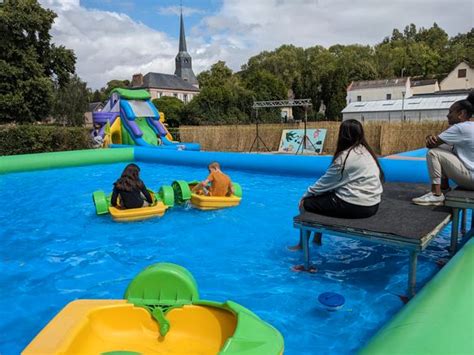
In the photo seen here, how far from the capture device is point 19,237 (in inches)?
217

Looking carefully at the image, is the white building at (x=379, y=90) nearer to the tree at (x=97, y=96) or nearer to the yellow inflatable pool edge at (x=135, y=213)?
the yellow inflatable pool edge at (x=135, y=213)

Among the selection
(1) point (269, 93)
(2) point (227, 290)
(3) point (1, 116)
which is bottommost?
(2) point (227, 290)

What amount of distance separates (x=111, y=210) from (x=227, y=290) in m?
2.84

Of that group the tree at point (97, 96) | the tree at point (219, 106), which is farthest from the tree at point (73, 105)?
the tree at point (97, 96)

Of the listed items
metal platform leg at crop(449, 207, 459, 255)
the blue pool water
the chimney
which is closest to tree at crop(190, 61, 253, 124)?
the blue pool water

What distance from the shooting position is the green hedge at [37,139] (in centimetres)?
1423

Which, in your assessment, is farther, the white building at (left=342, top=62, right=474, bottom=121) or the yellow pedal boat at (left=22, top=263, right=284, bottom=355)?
the white building at (left=342, top=62, right=474, bottom=121)

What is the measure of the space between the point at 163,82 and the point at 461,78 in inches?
1672

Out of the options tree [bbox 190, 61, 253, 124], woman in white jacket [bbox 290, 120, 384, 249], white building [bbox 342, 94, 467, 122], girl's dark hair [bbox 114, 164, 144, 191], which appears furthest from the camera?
tree [bbox 190, 61, 253, 124]

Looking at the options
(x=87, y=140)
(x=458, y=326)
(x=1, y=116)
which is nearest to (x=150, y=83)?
(x=1, y=116)

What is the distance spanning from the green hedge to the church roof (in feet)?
154

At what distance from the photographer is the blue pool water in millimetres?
3152

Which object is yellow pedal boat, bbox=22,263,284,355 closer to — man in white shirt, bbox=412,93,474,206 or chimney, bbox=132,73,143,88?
man in white shirt, bbox=412,93,474,206

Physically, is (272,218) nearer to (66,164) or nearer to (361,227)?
(361,227)
